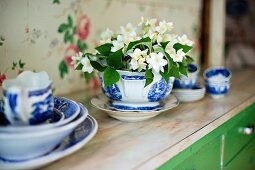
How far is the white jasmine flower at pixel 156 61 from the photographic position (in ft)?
2.57

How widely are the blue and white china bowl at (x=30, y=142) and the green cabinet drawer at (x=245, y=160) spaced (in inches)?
26.2

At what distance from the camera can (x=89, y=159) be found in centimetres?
65

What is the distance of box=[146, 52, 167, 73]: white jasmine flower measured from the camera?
0.78 metres

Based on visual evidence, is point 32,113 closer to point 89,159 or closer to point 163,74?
point 89,159

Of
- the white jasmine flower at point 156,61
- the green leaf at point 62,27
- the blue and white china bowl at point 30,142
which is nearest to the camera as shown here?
the blue and white china bowl at point 30,142

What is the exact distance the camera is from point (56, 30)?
A: 108 centimetres

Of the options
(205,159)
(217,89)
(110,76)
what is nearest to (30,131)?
(110,76)

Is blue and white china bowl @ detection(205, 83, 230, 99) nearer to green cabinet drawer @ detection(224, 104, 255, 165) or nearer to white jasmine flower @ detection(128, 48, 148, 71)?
green cabinet drawer @ detection(224, 104, 255, 165)

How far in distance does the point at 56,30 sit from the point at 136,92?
41 cm

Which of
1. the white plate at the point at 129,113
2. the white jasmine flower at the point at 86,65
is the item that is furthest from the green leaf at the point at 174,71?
the white jasmine flower at the point at 86,65

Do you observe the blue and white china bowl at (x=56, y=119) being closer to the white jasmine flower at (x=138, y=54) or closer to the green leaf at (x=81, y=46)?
the white jasmine flower at (x=138, y=54)

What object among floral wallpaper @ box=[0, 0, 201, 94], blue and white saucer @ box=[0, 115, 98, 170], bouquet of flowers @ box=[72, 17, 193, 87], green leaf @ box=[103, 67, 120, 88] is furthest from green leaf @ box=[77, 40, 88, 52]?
blue and white saucer @ box=[0, 115, 98, 170]

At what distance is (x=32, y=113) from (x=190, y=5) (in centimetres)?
146

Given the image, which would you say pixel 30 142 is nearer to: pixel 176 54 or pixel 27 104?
pixel 27 104
